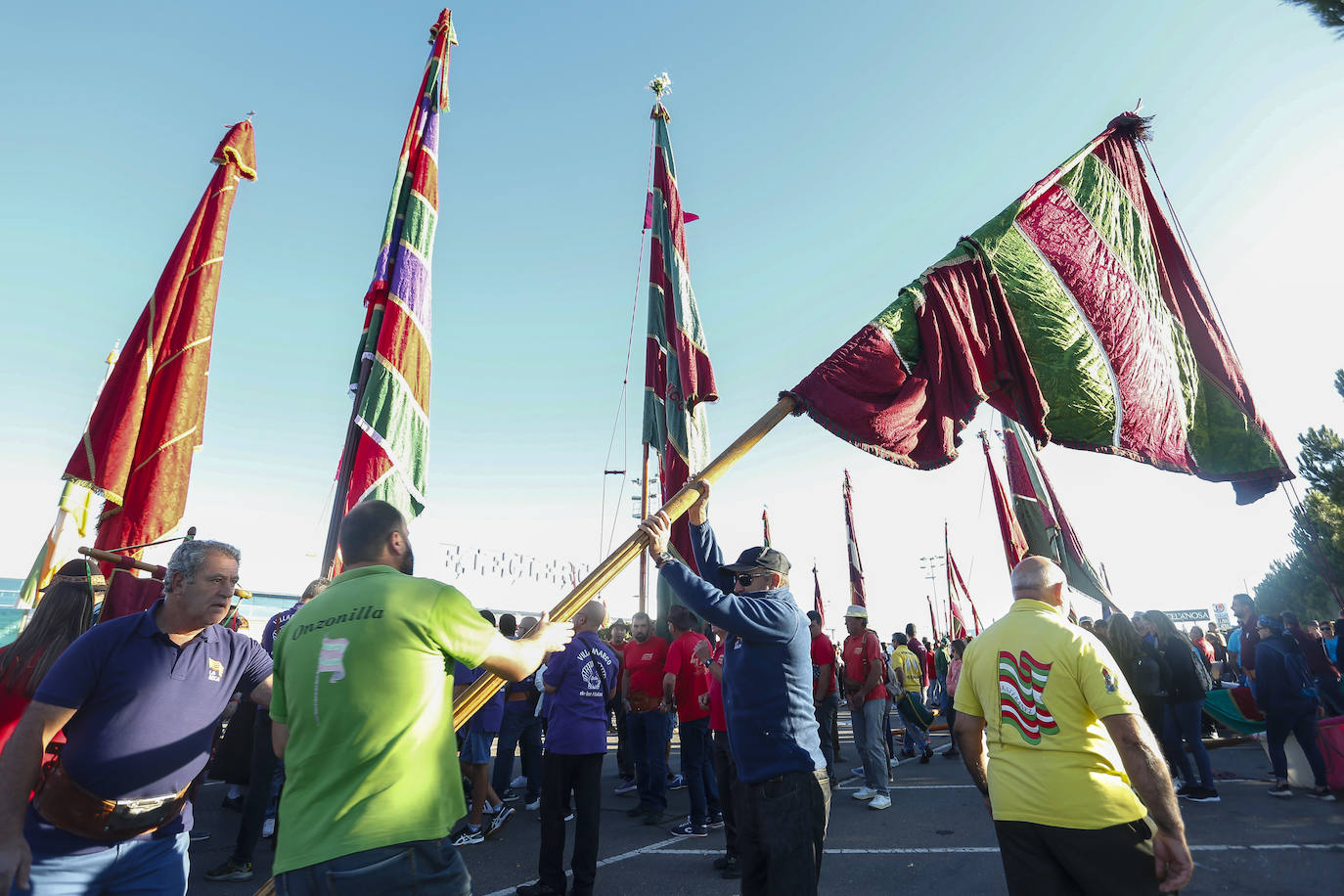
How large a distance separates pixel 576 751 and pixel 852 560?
1329 centimetres

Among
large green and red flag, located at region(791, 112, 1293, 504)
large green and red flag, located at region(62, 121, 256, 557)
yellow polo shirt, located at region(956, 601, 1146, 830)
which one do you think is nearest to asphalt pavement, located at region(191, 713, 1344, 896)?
Answer: yellow polo shirt, located at region(956, 601, 1146, 830)

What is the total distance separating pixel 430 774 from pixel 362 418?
3.34 meters

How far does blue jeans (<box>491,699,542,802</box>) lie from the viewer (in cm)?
809

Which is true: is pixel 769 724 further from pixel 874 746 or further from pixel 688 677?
pixel 874 746

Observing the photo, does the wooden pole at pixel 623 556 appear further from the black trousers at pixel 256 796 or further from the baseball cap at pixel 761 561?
the black trousers at pixel 256 796

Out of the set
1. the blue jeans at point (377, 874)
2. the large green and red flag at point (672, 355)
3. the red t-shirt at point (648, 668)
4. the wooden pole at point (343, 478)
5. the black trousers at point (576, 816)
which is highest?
the large green and red flag at point (672, 355)

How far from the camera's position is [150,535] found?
4.23 m

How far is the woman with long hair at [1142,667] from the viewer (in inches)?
307

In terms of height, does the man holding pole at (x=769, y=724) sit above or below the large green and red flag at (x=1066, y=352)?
A: below

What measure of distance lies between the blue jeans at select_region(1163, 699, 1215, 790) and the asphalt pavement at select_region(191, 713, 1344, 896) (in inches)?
14.1

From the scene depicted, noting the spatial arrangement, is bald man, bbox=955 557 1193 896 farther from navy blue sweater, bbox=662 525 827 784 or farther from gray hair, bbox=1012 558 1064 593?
navy blue sweater, bbox=662 525 827 784

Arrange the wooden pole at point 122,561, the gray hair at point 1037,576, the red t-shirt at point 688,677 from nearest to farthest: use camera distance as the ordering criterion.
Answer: the gray hair at point 1037,576, the wooden pole at point 122,561, the red t-shirt at point 688,677

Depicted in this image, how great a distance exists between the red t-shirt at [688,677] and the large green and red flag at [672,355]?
3.07 ft

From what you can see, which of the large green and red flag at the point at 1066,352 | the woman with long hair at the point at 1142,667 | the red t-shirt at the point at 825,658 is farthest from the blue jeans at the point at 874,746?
the large green and red flag at the point at 1066,352
